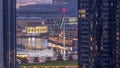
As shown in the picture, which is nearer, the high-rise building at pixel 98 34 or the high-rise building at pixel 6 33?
the high-rise building at pixel 98 34

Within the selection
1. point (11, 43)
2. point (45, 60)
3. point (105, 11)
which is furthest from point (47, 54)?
point (105, 11)

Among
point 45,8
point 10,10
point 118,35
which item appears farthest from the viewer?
point 45,8

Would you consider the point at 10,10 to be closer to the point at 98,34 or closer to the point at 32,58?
the point at 98,34

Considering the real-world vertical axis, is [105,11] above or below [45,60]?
above

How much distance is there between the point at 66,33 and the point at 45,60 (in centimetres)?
108

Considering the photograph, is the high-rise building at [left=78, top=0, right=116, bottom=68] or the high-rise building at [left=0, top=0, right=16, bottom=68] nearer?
the high-rise building at [left=78, top=0, right=116, bottom=68]

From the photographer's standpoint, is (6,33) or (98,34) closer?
(98,34)

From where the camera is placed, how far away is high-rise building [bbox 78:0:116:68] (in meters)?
12.4

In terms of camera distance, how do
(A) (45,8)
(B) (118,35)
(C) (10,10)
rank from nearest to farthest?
(B) (118,35)
(C) (10,10)
(A) (45,8)

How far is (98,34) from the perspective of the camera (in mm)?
12562

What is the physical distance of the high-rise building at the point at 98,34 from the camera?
489 inches

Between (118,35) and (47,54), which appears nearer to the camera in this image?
(118,35)

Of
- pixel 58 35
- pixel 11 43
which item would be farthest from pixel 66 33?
pixel 11 43

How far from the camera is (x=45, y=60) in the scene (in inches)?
648
